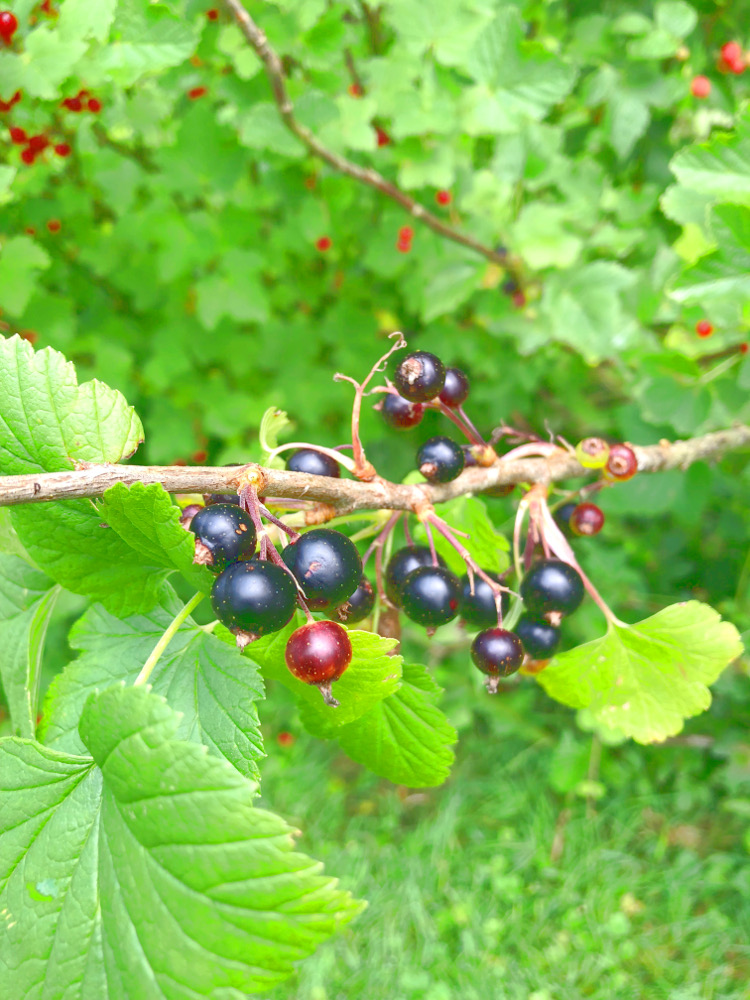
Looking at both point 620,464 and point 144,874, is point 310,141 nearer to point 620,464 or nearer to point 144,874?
point 620,464

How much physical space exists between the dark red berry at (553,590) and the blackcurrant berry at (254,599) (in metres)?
0.48

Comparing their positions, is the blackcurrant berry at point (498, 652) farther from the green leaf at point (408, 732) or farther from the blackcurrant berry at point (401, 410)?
the blackcurrant berry at point (401, 410)

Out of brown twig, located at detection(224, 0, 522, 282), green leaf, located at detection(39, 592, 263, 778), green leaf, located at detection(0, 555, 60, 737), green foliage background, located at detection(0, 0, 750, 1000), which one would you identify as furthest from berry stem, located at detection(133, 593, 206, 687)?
brown twig, located at detection(224, 0, 522, 282)

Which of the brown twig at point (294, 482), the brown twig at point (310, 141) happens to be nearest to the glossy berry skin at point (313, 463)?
the brown twig at point (294, 482)

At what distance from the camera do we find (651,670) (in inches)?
48.1

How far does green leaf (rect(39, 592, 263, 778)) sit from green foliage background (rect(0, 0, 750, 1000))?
1.02 metres

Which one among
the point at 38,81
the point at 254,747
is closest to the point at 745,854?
the point at 254,747

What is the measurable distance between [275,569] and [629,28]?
6.84ft

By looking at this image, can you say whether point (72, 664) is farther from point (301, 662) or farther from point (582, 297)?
point (582, 297)

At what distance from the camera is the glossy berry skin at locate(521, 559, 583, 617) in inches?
43.3

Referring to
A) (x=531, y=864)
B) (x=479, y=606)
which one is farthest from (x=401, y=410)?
(x=531, y=864)

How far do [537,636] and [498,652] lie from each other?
0.17 metres

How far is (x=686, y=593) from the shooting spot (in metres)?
3.36

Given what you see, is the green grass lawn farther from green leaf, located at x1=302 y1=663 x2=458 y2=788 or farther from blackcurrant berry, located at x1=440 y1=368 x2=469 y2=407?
blackcurrant berry, located at x1=440 y1=368 x2=469 y2=407
